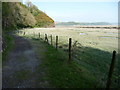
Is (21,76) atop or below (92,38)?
below

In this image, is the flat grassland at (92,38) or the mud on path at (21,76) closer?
the mud on path at (21,76)

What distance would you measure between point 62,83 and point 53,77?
664 mm

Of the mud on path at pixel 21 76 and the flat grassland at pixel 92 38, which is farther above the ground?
the flat grassland at pixel 92 38

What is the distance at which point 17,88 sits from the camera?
446 cm

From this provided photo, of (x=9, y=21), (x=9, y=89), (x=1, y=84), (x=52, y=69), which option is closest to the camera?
(x=9, y=89)

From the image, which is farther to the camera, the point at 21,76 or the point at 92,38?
the point at 92,38

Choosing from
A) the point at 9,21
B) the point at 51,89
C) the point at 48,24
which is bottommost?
the point at 51,89

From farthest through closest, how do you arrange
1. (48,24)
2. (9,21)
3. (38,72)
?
(48,24)
(9,21)
(38,72)

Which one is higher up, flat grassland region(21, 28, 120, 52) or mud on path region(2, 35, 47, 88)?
flat grassland region(21, 28, 120, 52)

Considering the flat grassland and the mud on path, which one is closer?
the mud on path

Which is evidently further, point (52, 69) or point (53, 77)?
point (52, 69)

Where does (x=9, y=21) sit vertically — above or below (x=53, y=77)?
above

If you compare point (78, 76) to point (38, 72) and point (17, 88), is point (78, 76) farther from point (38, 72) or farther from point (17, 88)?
point (17, 88)

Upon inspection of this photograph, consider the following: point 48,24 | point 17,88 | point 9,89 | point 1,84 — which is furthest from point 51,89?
point 48,24
